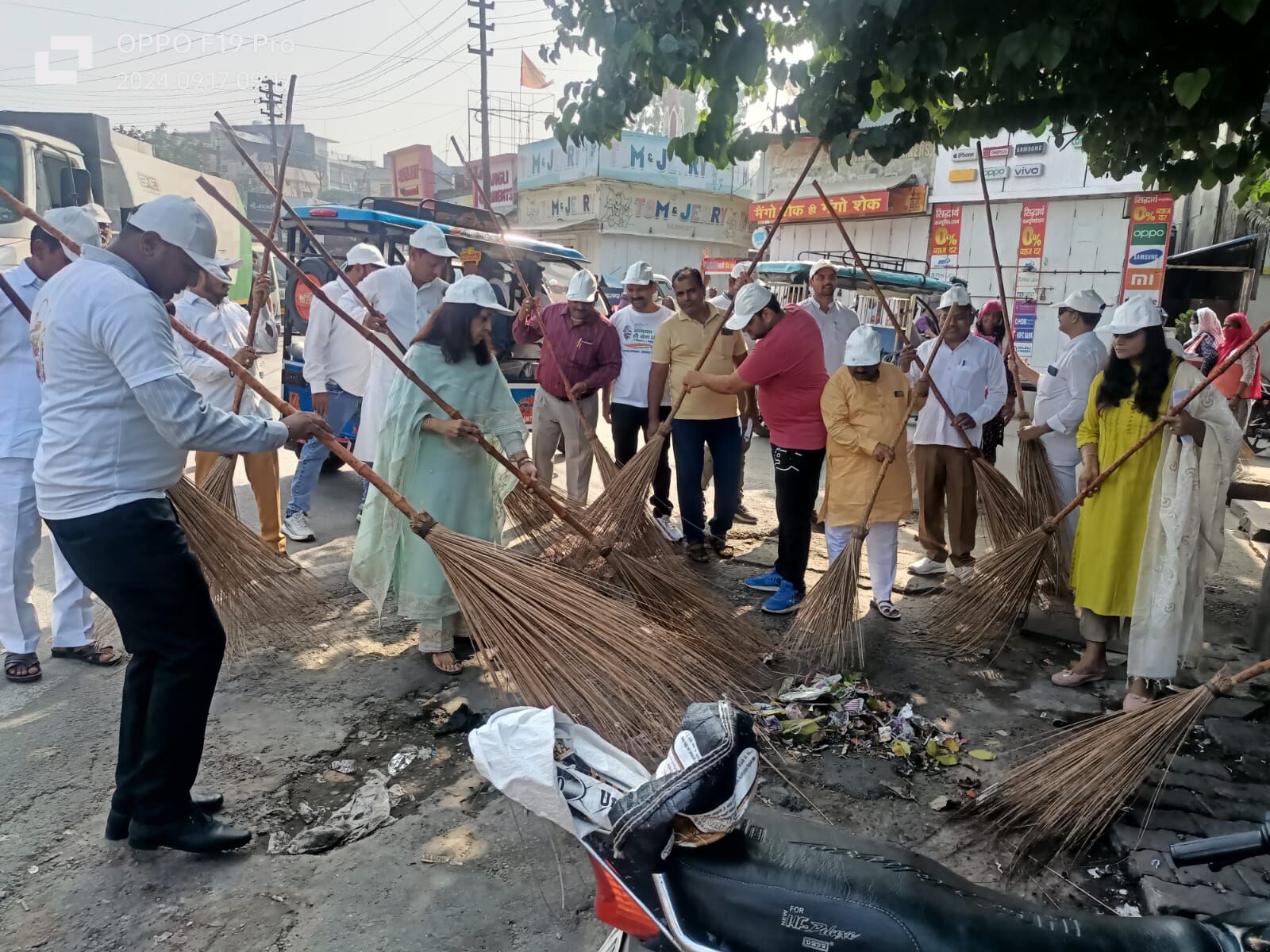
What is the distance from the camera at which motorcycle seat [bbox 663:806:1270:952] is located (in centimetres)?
130

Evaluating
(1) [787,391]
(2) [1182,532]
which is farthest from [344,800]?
(2) [1182,532]

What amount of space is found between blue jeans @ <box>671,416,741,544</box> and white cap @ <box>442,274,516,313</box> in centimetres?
187

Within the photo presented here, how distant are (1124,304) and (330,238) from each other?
6704 millimetres

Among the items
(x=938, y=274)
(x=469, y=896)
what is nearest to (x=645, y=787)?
(x=469, y=896)

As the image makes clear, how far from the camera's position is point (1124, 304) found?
137 inches

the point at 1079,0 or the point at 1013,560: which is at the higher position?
the point at 1079,0

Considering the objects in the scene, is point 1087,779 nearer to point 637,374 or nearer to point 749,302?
point 749,302

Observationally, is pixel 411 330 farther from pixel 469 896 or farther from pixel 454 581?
pixel 469 896

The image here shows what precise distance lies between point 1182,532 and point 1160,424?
1.40ft

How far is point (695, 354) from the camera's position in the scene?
17.1 ft

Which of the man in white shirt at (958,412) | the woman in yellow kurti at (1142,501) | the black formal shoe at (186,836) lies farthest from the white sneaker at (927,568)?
the black formal shoe at (186,836)

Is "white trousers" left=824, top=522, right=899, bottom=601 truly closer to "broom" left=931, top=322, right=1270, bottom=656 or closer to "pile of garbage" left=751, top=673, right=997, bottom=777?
"broom" left=931, top=322, right=1270, bottom=656

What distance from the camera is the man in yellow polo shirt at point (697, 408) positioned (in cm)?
512

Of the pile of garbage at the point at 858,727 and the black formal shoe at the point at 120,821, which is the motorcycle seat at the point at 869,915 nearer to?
the pile of garbage at the point at 858,727
